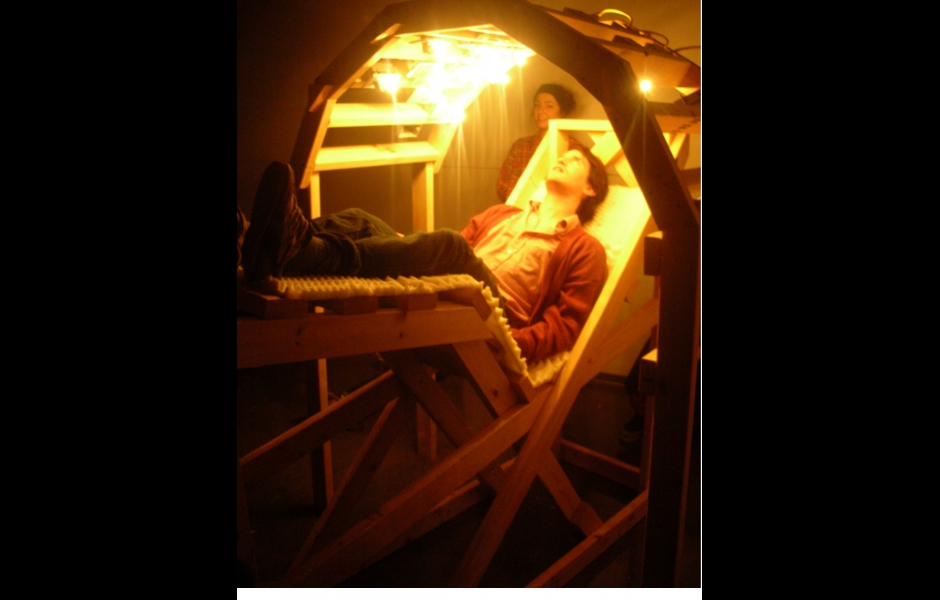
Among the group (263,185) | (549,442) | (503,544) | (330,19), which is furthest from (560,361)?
(330,19)

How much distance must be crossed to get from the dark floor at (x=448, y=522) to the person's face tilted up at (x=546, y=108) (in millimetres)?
1292

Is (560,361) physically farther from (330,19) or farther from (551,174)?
(330,19)

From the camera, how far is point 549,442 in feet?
5.40

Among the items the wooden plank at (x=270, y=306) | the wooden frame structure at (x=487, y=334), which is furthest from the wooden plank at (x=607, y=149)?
the wooden plank at (x=270, y=306)

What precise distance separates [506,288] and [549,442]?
0.57 meters

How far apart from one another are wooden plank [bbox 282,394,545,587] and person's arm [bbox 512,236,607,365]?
319mm

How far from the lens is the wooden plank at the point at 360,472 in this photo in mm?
1776

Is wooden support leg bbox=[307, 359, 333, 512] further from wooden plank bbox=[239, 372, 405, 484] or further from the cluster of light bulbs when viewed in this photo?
the cluster of light bulbs

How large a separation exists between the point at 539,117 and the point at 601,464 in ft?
5.23

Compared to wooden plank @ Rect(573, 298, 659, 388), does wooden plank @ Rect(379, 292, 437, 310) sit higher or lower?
higher

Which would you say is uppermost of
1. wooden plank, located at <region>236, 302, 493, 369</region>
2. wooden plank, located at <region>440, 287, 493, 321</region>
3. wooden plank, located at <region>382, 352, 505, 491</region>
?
wooden plank, located at <region>440, 287, 493, 321</region>

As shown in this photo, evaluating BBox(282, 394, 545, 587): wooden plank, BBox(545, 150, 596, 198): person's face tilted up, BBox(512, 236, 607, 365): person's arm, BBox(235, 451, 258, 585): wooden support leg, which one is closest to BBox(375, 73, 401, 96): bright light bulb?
BBox(545, 150, 596, 198): person's face tilted up

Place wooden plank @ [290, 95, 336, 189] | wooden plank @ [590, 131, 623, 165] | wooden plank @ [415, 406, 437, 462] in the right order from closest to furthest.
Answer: wooden plank @ [290, 95, 336, 189] < wooden plank @ [590, 131, 623, 165] < wooden plank @ [415, 406, 437, 462]

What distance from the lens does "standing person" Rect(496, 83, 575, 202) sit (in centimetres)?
295
